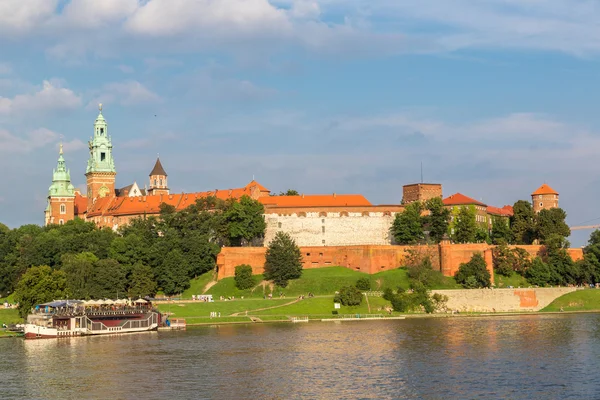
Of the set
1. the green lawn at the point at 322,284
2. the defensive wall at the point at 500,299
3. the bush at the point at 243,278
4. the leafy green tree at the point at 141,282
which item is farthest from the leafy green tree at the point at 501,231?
the leafy green tree at the point at 141,282

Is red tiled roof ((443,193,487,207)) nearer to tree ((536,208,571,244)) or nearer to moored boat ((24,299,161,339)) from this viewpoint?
tree ((536,208,571,244))

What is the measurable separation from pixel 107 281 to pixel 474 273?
99.4 ft

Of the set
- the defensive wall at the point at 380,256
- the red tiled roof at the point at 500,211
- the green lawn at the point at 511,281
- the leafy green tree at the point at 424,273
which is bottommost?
the green lawn at the point at 511,281

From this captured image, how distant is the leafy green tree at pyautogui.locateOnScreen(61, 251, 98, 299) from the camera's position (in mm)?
71494

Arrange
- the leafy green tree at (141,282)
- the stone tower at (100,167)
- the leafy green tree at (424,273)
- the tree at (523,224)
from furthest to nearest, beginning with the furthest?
the stone tower at (100,167), the tree at (523,224), the leafy green tree at (424,273), the leafy green tree at (141,282)

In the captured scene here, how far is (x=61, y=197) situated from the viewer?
111000 mm

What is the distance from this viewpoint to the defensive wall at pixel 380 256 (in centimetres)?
8294

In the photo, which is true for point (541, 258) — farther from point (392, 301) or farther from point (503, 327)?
point (503, 327)

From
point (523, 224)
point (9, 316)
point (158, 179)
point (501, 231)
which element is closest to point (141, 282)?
point (9, 316)

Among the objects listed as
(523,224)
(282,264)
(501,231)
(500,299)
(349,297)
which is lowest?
(500,299)

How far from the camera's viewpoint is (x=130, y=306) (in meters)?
65.8

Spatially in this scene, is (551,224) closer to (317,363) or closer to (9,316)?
(9,316)

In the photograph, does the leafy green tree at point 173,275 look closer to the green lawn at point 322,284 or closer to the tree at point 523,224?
the green lawn at point 322,284

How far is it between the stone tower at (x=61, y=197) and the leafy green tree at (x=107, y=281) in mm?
36517
